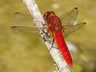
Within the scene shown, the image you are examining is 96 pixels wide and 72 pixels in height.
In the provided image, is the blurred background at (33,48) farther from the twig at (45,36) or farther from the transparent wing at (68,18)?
the twig at (45,36)

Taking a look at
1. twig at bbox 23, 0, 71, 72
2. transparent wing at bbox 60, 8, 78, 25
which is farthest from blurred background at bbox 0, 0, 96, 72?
twig at bbox 23, 0, 71, 72

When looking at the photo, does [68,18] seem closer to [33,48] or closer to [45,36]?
[45,36]

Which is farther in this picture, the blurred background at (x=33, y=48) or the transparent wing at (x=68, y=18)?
the blurred background at (x=33, y=48)

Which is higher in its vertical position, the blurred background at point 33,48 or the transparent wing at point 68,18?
the transparent wing at point 68,18

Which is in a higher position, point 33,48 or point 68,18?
point 68,18

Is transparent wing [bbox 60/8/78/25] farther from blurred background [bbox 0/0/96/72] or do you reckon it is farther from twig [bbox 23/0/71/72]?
blurred background [bbox 0/0/96/72]

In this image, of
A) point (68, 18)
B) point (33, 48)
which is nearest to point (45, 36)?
point (68, 18)

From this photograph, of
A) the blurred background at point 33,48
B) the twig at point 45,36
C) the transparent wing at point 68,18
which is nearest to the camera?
the twig at point 45,36

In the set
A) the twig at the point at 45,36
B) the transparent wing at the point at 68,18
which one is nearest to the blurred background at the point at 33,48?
the transparent wing at the point at 68,18

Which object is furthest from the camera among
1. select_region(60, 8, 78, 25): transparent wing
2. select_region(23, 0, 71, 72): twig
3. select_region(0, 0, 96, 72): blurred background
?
select_region(0, 0, 96, 72): blurred background
